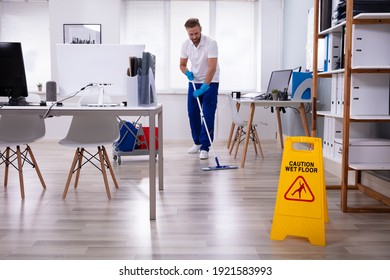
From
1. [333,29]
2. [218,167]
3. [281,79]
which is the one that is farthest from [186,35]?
[333,29]

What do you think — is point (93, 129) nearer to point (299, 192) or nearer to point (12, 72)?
point (12, 72)

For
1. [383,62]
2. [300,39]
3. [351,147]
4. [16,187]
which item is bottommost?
[16,187]

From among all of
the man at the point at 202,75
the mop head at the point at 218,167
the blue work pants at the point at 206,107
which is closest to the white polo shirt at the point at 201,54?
the man at the point at 202,75

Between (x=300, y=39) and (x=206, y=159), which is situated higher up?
(x=300, y=39)

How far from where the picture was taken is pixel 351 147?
2.98m

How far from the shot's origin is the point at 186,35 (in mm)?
6754

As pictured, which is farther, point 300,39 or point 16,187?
point 300,39

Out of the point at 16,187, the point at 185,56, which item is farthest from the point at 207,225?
the point at 185,56

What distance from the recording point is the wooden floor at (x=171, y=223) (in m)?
2.11

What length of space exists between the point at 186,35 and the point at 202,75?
6.08 ft
